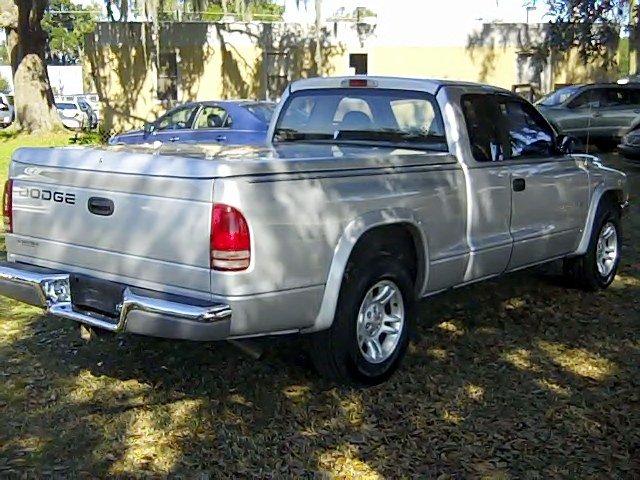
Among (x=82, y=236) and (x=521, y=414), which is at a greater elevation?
(x=82, y=236)

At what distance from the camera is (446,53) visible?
25.9 metres

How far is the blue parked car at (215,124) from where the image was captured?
42.7ft

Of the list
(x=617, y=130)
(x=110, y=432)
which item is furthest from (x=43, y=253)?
(x=617, y=130)

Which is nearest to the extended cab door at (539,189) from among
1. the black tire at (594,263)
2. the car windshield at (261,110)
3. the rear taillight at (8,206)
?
the black tire at (594,263)

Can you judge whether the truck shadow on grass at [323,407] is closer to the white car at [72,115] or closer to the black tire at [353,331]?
the black tire at [353,331]

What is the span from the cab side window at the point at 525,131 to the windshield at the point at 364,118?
69 centimetres

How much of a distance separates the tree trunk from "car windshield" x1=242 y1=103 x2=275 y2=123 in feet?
36.5

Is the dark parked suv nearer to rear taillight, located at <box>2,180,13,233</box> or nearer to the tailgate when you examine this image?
rear taillight, located at <box>2,180,13,233</box>

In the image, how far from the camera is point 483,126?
5426mm

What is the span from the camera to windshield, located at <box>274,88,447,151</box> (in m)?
5.29

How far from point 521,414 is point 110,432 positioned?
84.0 inches

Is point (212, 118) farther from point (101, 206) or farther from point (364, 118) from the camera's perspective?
point (101, 206)

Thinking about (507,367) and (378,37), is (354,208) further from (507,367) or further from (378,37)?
(378,37)

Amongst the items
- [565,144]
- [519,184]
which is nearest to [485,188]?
[519,184]
